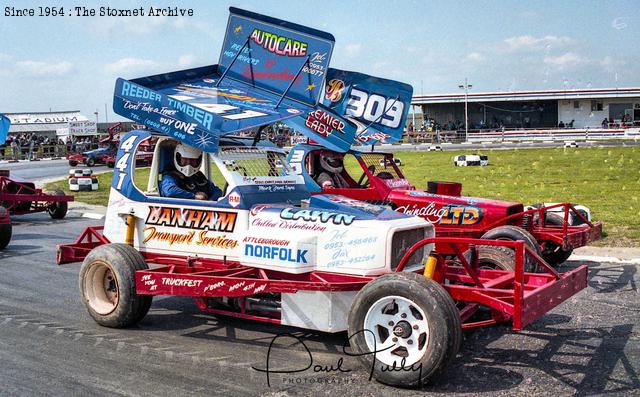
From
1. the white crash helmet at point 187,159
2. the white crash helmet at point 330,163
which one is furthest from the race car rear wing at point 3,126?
the white crash helmet at point 187,159

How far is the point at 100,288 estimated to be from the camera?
7078 mm

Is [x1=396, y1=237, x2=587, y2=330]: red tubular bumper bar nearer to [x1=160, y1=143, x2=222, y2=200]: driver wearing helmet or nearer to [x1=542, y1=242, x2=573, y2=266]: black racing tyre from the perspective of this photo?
[x1=160, y1=143, x2=222, y2=200]: driver wearing helmet

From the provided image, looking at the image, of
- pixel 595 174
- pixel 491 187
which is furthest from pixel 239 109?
pixel 595 174

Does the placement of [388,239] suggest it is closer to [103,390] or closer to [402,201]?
[103,390]

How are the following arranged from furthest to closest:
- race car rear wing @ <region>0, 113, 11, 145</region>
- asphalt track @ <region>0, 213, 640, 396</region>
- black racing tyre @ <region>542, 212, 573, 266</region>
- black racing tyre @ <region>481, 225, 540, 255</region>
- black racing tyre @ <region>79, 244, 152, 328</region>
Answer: race car rear wing @ <region>0, 113, 11, 145</region> < black racing tyre @ <region>542, 212, 573, 266</region> < black racing tyre @ <region>481, 225, 540, 255</region> < black racing tyre @ <region>79, 244, 152, 328</region> < asphalt track @ <region>0, 213, 640, 396</region>

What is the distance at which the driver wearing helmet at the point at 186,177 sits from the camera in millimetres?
7203

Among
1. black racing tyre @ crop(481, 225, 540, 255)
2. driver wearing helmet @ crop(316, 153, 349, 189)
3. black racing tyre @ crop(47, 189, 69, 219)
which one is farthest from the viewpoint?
black racing tyre @ crop(47, 189, 69, 219)

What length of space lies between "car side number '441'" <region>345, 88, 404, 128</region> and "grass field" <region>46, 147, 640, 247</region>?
1011 mm

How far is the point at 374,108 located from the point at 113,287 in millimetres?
6476

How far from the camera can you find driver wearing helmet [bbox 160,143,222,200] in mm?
7203

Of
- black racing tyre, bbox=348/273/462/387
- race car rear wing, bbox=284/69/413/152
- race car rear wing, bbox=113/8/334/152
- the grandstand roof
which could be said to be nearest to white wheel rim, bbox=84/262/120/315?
race car rear wing, bbox=113/8/334/152

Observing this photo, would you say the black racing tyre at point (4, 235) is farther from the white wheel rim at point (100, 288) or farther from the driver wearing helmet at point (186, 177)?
the driver wearing helmet at point (186, 177)

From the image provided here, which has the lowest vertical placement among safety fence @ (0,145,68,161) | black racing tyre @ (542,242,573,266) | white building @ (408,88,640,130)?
black racing tyre @ (542,242,573,266)

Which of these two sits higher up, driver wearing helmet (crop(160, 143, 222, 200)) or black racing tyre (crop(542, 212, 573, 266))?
driver wearing helmet (crop(160, 143, 222, 200))
